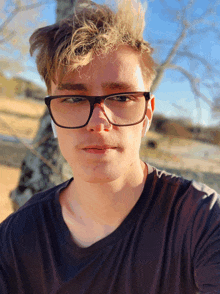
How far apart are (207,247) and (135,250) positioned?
287 millimetres

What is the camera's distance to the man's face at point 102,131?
1082mm

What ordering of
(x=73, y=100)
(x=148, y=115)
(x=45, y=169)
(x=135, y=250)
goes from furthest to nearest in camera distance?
1. (x=45, y=169)
2. (x=148, y=115)
3. (x=73, y=100)
4. (x=135, y=250)

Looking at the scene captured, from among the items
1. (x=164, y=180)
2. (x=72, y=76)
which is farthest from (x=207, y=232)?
(x=72, y=76)

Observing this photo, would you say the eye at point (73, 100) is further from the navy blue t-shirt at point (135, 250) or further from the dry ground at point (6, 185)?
the dry ground at point (6, 185)

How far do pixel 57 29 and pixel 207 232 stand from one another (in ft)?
3.77

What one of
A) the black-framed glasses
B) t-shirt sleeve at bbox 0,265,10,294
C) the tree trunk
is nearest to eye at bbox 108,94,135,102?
the black-framed glasses

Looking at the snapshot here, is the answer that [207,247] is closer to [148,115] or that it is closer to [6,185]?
[148,115]

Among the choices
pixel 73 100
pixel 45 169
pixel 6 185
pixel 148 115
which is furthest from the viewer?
pixel 6 185

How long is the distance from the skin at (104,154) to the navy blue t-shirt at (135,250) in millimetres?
68

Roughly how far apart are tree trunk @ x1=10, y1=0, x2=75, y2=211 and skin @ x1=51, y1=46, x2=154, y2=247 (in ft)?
6.02

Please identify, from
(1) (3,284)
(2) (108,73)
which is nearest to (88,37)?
(2) (108,73)

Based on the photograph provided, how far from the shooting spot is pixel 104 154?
108 cm

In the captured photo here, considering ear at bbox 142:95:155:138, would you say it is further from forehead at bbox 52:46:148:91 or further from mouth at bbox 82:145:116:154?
mouth at bbox 82:145:116:154

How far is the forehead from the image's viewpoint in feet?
3.59
